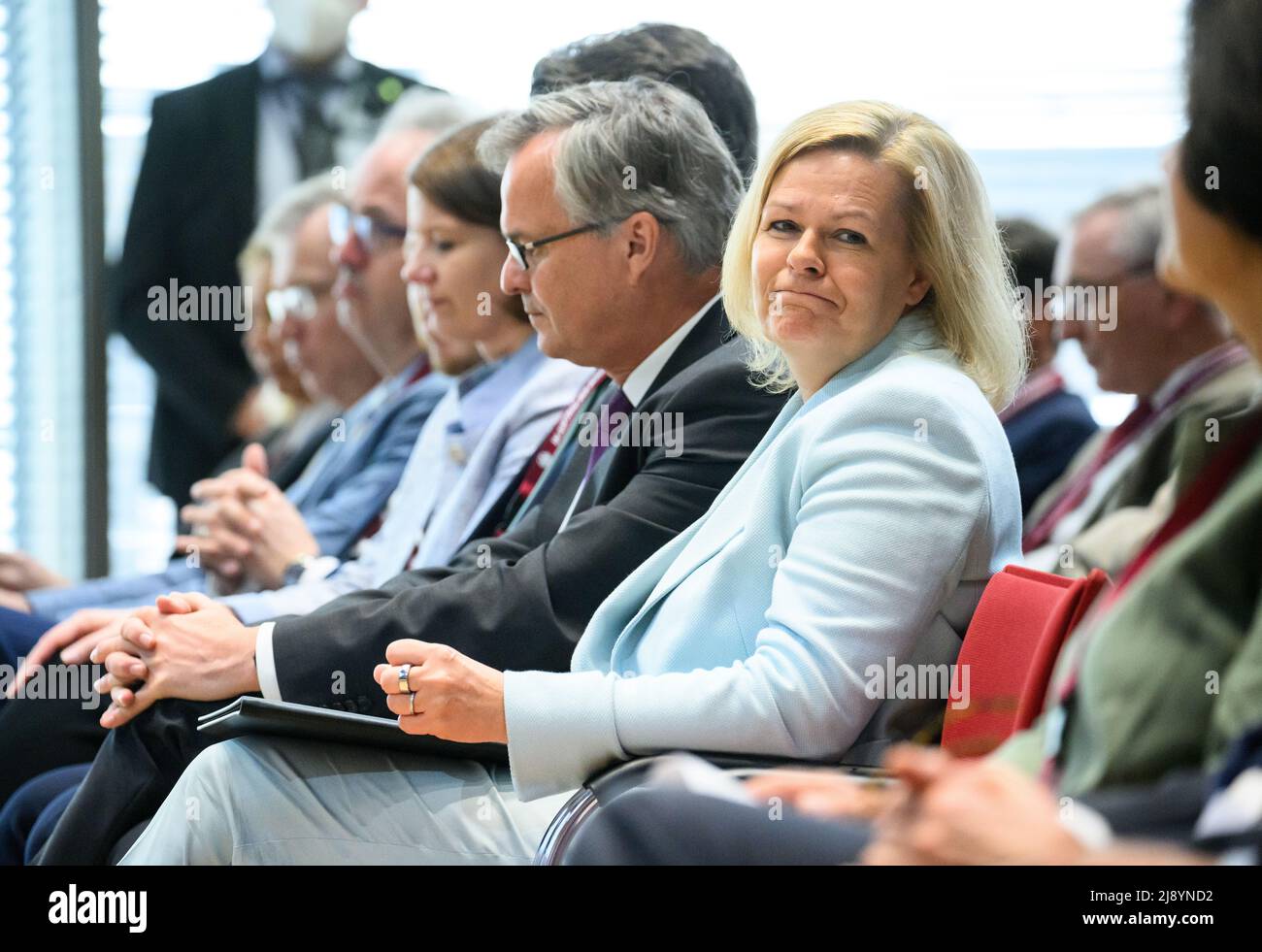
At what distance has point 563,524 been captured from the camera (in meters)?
2.35

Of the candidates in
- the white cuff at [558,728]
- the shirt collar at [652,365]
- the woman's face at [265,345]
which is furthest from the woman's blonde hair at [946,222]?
the woman's face at [265,345]

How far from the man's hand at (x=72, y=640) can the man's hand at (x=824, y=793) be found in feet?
4.80

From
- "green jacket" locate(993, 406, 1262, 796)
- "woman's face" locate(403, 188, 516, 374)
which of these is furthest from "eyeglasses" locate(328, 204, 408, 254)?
"green jacket" locate(993, 406, 1262, 796)

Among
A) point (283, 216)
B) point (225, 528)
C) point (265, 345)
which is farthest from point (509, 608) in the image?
point (265, 345)

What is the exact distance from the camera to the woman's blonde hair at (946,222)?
1.86 meters

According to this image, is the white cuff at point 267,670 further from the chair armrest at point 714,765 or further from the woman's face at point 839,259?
the woman's face at point 839,259

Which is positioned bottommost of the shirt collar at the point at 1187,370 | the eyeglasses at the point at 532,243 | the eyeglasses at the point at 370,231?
the shirt collar at the point at 1187,370

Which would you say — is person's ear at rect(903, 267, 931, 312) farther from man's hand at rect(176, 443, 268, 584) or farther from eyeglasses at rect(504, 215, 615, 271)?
man's hand at rect(176, 443, 268, 584)

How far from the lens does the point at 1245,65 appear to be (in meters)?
1.32

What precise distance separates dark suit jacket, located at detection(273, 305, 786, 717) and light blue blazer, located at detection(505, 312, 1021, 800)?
0.29 meters

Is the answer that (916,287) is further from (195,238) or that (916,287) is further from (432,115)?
(195,238)

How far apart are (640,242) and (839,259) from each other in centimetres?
56
